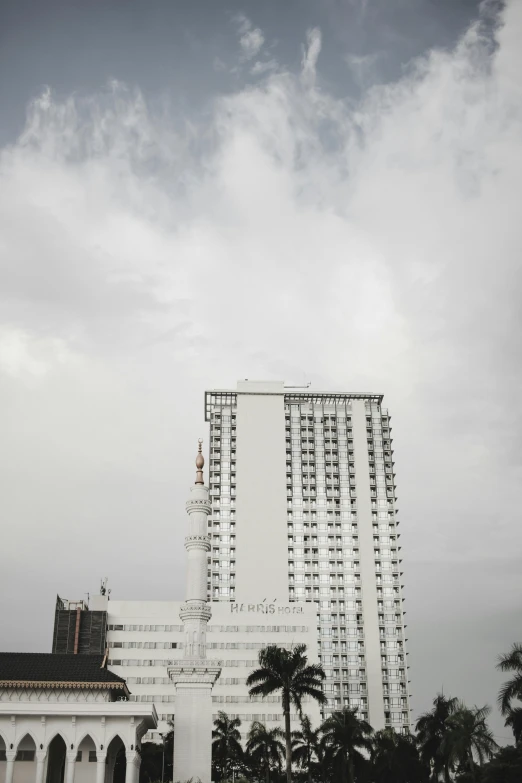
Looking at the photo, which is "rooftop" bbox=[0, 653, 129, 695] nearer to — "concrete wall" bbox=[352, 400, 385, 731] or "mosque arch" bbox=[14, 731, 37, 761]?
"mosque arch" bbox=[14, 731, 37, 761]

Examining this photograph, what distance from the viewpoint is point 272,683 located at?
218 ft

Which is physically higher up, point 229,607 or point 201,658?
point 229,607

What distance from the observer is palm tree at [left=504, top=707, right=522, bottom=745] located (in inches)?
2414

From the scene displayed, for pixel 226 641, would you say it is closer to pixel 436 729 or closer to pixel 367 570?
pixel 367 570

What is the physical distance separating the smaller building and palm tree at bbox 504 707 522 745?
27.2 metres

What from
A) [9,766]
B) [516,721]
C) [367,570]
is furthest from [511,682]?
[367,570]

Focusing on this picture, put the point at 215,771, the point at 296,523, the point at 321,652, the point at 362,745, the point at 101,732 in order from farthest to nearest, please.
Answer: the point at 296,523
the point at 321,652
the point at 215,771
the point at 362,745
the point at 101,732

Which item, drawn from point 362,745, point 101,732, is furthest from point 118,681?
point 362,745

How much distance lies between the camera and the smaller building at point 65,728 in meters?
64.2

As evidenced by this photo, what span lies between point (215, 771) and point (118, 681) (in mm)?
26343

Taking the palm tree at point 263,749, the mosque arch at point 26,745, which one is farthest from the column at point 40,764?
the palm tree at point 263,749

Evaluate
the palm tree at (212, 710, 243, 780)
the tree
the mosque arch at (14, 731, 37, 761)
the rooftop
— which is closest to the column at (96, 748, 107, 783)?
the mosque arch at (14, 731, 37, 761)

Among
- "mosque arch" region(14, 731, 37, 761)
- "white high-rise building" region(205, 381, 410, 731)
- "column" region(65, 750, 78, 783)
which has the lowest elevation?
"column" region(65, 750, 78, 783)

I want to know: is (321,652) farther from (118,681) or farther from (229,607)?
(118,681)
